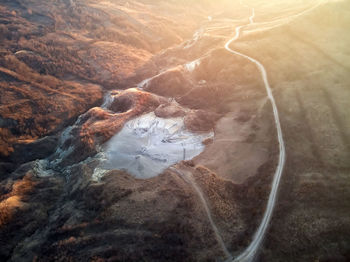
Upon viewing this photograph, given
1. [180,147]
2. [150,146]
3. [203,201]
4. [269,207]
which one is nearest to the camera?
[269,207]

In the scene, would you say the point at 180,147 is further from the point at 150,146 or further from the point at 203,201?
the point at 203,201

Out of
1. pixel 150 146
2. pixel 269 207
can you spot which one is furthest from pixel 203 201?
pixel 150 146

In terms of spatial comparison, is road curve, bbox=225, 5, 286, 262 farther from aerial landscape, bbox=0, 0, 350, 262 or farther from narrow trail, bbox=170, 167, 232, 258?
narrow trail, bbox=170, 167, 232, 258

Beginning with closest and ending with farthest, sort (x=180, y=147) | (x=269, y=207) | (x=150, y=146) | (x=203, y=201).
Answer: (x=269, y=207) < (x=203, y=201) < (x=180, y=147) < (x=150, y=146)

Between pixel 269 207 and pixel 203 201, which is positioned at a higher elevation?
pixel 269 207

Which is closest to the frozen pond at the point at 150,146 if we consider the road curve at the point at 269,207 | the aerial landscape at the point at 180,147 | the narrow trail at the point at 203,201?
the aerial landscape at the point at 180,147

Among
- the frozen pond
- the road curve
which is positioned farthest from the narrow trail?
the frozen pond
